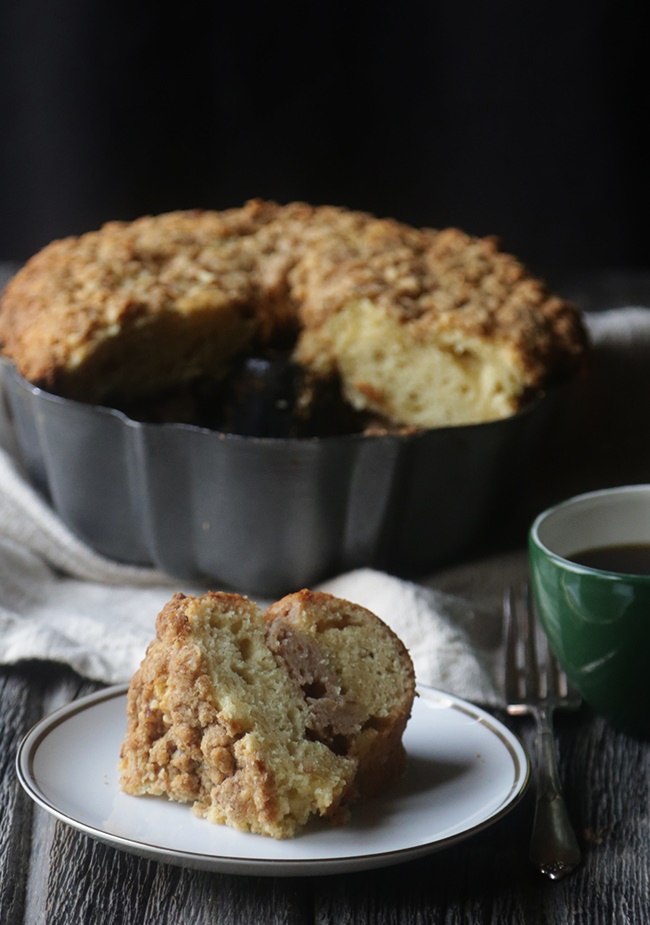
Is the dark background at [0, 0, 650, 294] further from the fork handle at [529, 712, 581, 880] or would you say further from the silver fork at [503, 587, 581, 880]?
the fork handle at [529, 712, 581, 880]

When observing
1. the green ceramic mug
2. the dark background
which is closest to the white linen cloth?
the green ceramic mug

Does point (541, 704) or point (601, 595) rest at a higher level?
point (601, 595)

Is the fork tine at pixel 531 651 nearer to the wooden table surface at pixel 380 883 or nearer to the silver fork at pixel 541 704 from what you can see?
the silver fork at pixel 541 704

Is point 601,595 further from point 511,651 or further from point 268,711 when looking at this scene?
point 268,711

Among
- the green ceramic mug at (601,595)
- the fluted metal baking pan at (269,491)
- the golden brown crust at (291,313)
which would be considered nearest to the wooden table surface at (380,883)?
the green ceramic mug at (601,595)

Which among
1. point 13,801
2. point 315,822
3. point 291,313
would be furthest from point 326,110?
point 315,822
